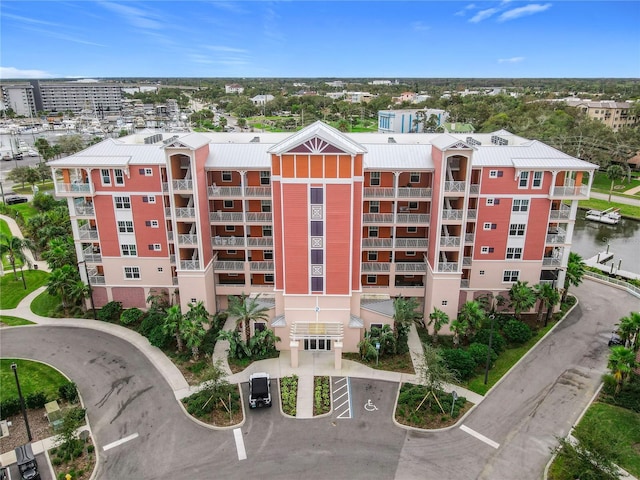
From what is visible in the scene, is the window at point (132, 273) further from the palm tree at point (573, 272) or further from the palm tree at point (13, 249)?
the palm tree at point (573, 272)

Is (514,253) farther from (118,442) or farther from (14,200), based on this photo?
(14,200)

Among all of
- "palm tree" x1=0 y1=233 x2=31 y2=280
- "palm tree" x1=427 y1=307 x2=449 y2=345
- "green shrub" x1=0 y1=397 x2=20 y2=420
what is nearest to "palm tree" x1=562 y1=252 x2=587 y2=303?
"palm tree" x1=427 y1=307 x2=449 y2=345

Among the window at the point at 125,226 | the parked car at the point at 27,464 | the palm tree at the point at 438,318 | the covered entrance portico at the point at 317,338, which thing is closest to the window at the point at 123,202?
the window at the point at 125,226

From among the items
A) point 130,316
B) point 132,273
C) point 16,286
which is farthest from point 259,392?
point 16,286

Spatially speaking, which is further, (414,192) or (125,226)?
(125,226)

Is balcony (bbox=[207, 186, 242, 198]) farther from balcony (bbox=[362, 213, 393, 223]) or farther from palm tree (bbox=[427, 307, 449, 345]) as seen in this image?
palm tree (bbox=[427, 307, 449, 345])

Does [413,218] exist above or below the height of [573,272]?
above
